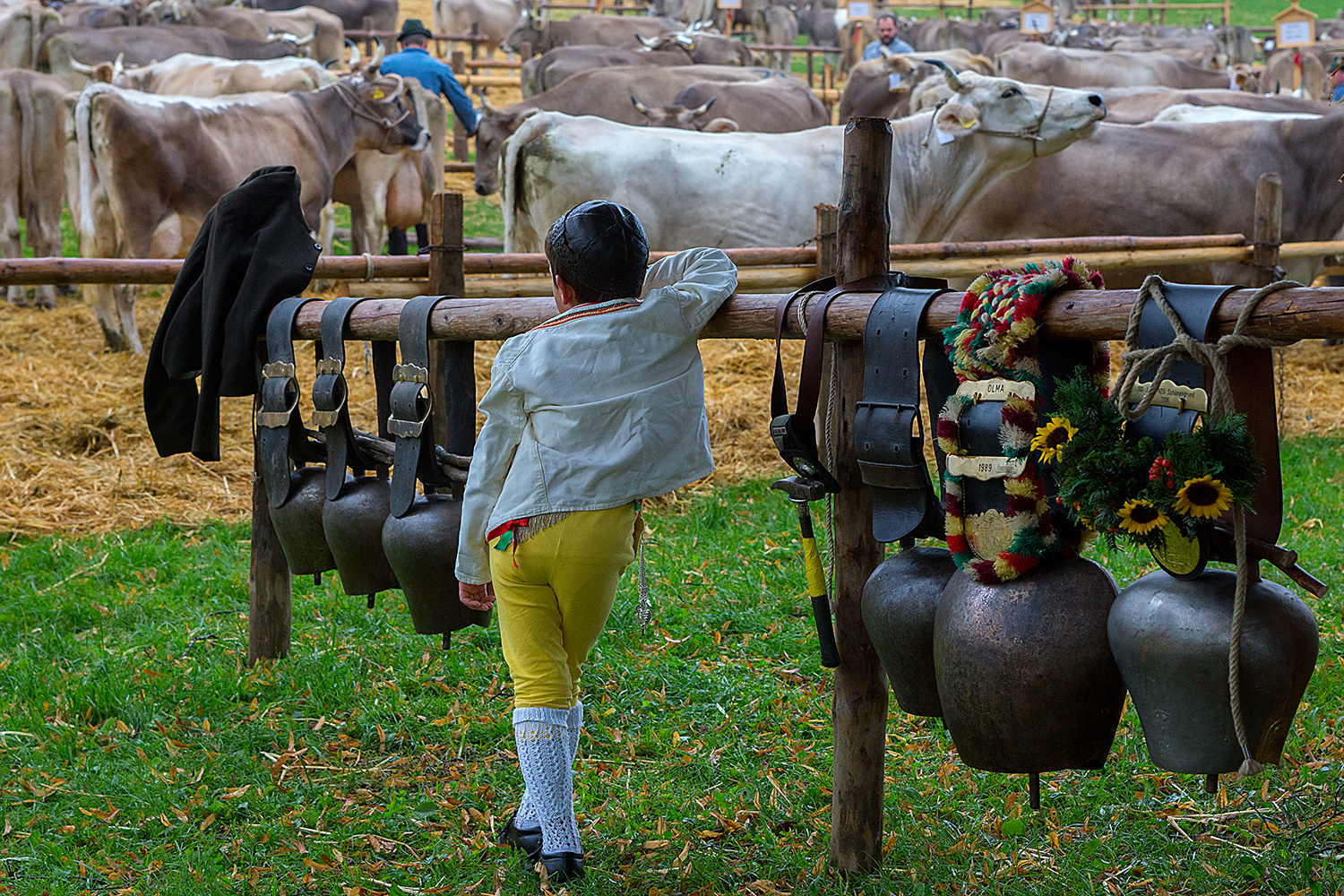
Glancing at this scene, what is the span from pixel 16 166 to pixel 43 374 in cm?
352

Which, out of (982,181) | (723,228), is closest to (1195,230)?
(982,181)

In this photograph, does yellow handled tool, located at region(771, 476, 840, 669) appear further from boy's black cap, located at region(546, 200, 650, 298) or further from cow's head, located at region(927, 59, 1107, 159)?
cow's head, located at region(927, 59, 1107, 159)

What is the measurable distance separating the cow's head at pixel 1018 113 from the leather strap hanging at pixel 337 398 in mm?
5451

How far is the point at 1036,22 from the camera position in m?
21.3

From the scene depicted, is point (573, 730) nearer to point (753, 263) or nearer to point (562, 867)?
point (562, 867)

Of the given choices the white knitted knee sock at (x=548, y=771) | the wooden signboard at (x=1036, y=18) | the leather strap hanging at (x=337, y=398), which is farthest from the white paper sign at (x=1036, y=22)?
the white knitted knee sock at (x=548, y=771)

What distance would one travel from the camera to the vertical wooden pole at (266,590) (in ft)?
12.2

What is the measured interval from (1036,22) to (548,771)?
71.6ft

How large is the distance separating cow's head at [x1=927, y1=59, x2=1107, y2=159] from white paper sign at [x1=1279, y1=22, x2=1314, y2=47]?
1042 centimetres

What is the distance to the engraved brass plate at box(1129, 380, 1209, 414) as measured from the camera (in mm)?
1769

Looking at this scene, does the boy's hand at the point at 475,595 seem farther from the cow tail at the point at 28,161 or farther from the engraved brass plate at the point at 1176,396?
the cow tail at the point at 28,161

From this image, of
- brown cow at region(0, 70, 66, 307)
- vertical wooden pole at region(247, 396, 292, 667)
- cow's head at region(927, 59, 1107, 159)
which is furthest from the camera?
brown cow at region(0, 70, 66, 307)

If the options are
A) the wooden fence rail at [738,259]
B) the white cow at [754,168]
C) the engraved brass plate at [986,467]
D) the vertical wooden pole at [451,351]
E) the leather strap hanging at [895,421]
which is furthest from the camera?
the white cow at [754,168]

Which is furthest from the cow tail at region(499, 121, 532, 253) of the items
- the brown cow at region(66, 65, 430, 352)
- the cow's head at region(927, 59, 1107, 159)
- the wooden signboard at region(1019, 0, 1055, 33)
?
the wooden signboard at region(1019, 0, 1055, 33)
